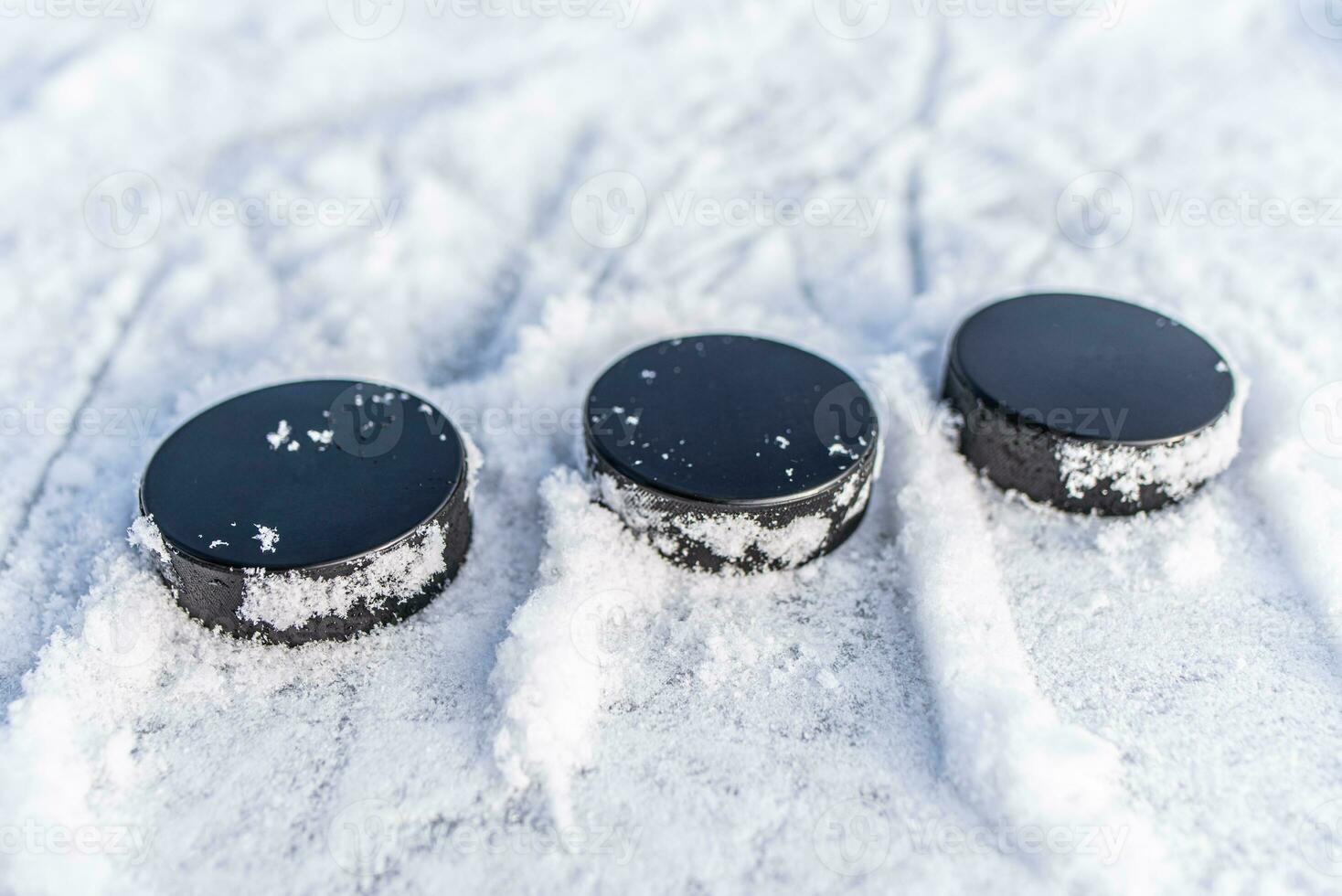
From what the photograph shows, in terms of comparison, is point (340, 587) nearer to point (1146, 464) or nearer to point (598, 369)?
point (598, 369)

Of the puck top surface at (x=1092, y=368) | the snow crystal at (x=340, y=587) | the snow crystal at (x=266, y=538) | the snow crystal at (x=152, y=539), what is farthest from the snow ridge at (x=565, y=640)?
Answer: the puck top surface at (x=1092, y=368)

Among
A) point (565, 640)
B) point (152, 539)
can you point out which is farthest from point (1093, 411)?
point (152, 539)

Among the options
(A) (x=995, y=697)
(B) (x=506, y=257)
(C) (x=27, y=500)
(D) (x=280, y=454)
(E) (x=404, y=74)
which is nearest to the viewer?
(A) (x=995, y=697)

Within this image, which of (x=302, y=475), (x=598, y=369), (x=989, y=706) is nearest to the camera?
(x=989, y=706)

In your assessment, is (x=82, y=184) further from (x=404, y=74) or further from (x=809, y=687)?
(x=809, y=687)

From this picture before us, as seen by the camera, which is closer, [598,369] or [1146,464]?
[1146,464]

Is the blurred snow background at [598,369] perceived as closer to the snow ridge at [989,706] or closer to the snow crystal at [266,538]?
the snow ridge at [989,706]

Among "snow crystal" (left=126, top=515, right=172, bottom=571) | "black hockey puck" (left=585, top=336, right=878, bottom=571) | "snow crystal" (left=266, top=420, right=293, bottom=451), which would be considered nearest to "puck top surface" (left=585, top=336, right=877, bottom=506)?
"black hockey puck" (left=585, top=336, right=878, bottom=571)

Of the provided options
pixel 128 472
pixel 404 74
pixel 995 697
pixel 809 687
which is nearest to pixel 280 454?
pixel 128 472
